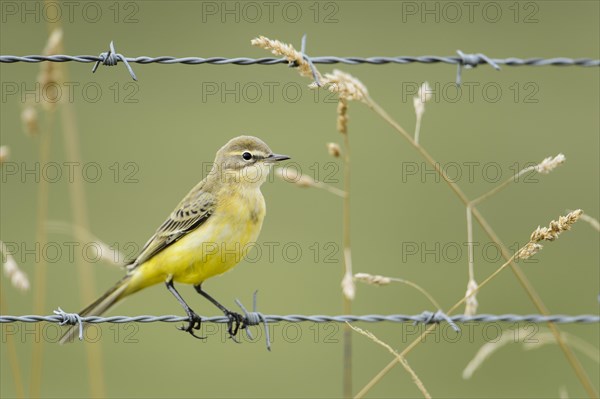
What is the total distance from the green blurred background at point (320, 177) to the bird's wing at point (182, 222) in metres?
3.37

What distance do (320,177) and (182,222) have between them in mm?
6385

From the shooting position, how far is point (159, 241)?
642 centimetres

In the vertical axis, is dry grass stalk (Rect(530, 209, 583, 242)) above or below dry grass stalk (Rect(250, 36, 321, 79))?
below

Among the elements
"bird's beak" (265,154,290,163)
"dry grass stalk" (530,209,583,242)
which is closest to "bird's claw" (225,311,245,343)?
"bird's beak" (265,154,290,163)

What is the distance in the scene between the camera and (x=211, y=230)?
620cm

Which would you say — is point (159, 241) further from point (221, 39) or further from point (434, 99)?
point (221, 39)

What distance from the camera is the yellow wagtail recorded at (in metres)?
6.12

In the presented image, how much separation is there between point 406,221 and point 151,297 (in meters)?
3.56

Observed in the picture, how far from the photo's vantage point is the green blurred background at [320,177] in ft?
35.7

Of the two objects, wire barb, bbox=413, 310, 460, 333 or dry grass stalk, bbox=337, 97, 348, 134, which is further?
dry grass stalk, bbox=337, 97, 348, 134

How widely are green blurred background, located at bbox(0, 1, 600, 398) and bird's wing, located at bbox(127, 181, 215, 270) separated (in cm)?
337

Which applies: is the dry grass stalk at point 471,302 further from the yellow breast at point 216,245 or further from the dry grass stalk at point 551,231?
A: the yellow breast at point 216,245

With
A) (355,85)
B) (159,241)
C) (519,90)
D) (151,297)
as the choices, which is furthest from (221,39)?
(355,85)

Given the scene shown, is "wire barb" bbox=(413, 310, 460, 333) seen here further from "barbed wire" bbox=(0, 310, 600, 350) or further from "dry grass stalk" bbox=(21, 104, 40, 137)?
"dry grass stalk" bbox=(21, 104, 40, 137)
